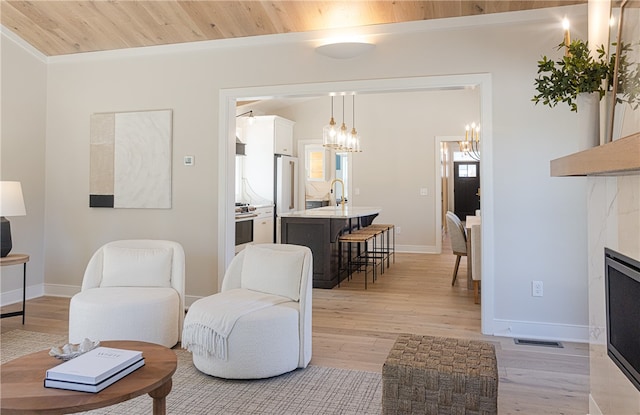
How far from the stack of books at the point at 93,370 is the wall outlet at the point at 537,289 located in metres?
3.03

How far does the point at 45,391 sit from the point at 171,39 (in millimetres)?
3672

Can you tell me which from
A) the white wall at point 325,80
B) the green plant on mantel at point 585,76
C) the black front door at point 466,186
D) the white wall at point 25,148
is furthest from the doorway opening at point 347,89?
the black front door at point 466,186

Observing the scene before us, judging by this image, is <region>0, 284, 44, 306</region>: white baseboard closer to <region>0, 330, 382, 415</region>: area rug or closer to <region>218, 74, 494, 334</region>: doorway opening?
<region>218, 74, 494, 334</region>: doorway opening

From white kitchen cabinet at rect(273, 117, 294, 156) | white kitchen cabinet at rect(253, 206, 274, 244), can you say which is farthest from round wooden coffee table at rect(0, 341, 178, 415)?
white kitchen cabinet at rect(273, 117, 294, 156)

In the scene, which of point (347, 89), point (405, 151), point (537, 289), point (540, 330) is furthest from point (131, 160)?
point (405, 151)

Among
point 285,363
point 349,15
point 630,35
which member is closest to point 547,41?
point 349,15

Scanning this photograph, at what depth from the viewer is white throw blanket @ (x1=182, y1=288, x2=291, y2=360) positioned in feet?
8.74

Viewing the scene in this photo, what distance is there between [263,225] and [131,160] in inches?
131

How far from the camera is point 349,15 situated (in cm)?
382

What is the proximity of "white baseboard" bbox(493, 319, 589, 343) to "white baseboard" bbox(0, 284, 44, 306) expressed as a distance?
4.73 m

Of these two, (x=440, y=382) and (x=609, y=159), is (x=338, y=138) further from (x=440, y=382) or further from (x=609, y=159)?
(x=609, y=159)

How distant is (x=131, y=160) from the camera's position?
185 inches

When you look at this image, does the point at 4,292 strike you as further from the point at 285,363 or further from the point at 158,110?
the point at 285,363

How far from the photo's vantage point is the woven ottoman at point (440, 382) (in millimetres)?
1944
